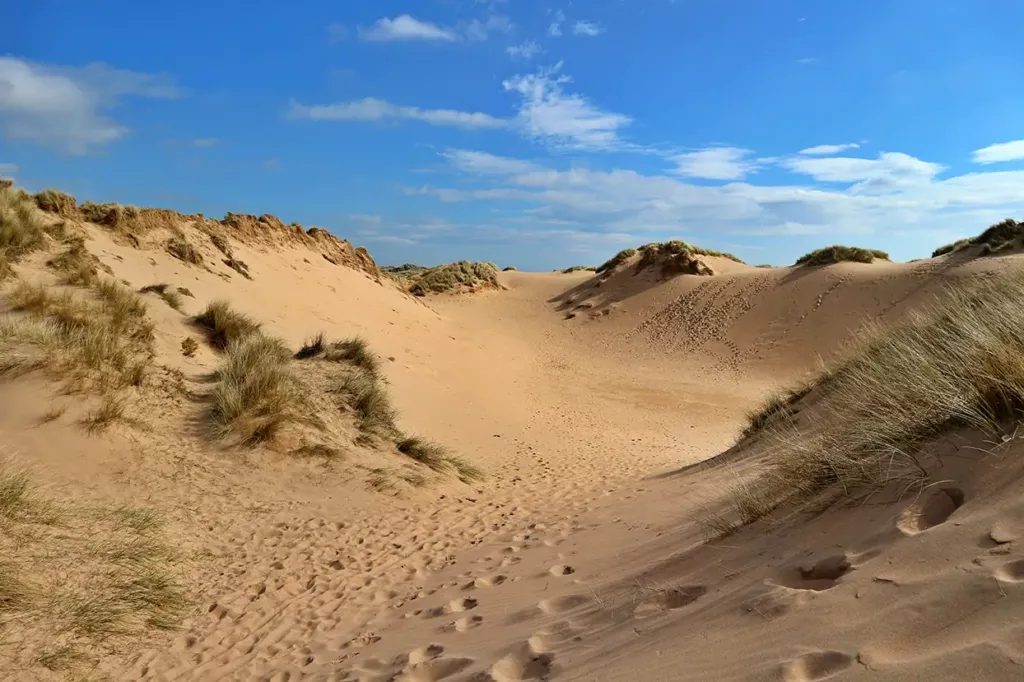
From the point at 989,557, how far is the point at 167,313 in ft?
38.2

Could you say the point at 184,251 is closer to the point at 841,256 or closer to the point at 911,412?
the point at 911,412

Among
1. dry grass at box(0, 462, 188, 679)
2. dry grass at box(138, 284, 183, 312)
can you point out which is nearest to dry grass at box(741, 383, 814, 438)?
dry grass at box(0, 462, 188, 679)

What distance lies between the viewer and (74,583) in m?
4.41

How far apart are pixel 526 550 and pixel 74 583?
11.2ft

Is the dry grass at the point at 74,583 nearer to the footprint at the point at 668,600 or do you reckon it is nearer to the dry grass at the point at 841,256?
the footprint at the point at 668,600

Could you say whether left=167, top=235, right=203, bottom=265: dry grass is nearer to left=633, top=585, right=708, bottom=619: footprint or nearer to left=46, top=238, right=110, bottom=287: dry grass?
left=46, top=238, right=110, bottom=287: dry grass

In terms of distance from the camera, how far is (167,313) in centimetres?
1095

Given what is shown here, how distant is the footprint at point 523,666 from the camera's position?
113 inches

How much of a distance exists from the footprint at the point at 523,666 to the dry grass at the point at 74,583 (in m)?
2.58

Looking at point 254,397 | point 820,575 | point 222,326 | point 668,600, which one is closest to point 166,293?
point 222,326

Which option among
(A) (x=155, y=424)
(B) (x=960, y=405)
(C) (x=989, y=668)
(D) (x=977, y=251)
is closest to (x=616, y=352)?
(D) (x=977, y=251)

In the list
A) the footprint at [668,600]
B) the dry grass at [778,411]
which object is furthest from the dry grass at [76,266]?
the footprint at [668,600]

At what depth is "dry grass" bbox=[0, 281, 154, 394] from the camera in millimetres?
7434

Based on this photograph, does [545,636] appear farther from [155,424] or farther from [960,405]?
[155,424]
